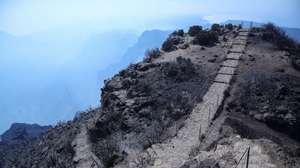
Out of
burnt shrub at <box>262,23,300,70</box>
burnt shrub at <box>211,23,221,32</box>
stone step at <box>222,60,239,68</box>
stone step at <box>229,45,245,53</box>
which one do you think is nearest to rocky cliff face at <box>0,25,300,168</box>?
stone step at <box>222,60,239,68</box>

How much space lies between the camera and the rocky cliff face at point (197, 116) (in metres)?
17.9

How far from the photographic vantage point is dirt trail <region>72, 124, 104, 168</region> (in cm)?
2378

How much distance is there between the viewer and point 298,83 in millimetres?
28734

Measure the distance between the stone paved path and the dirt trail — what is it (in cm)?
575

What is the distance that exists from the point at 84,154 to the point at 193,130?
9875mm

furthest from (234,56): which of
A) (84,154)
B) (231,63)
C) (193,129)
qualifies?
(84,154)

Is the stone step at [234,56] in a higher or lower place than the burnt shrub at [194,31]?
lower

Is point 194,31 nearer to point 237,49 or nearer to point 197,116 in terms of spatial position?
point 237,49

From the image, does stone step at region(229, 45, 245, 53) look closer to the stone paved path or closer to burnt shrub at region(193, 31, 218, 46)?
burnt shrub at region(193, 31, 218, 46)

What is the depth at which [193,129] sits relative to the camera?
21.8 m

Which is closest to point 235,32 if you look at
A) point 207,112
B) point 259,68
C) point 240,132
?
point 259,68

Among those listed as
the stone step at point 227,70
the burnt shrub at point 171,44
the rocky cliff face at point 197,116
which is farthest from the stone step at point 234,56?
the burnt shrub at point 171,44

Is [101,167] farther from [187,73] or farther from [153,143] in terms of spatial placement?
[187,73]

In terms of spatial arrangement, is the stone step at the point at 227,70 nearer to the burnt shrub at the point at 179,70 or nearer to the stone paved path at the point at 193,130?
the stone paved path at the point at 193,130
